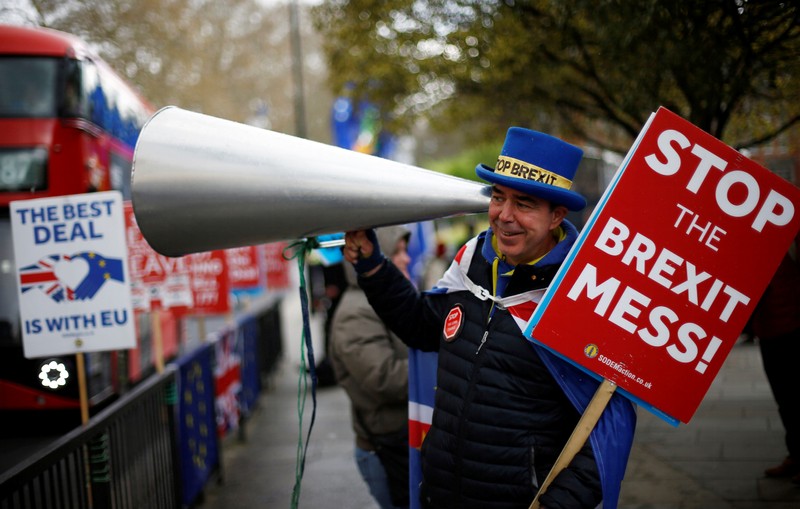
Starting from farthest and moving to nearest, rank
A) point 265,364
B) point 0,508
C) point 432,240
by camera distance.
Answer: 1. point 432,240
2. point 265,364
3. point 0,508

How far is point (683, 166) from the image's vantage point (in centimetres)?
245

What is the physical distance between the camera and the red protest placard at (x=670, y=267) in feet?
7.94

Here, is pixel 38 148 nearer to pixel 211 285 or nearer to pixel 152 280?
pixel 152 280

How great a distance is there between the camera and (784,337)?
16.9 ft

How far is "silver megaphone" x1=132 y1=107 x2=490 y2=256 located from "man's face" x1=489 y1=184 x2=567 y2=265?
0.66ft

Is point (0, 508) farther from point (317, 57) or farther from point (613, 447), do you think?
point (317, 57)

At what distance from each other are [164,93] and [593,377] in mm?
18568

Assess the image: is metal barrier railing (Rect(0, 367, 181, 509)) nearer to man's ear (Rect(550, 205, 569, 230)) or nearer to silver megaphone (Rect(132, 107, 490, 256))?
silver megaphone (Rect(132, 107, 490, 256))

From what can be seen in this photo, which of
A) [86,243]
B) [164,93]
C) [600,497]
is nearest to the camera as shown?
[600,497]

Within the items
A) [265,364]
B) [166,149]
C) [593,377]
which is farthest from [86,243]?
[265,364]

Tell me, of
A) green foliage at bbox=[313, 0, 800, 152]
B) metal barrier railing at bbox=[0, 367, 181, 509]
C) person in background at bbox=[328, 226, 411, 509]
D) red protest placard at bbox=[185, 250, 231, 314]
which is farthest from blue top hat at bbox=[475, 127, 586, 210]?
red protest placard at bbox=[185, 250, 231, 314]

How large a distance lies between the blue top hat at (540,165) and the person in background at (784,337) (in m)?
3.01

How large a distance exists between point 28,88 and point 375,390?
6.37m

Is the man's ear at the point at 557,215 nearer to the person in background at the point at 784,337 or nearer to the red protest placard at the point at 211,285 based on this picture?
the person in background at the point at 784,337
